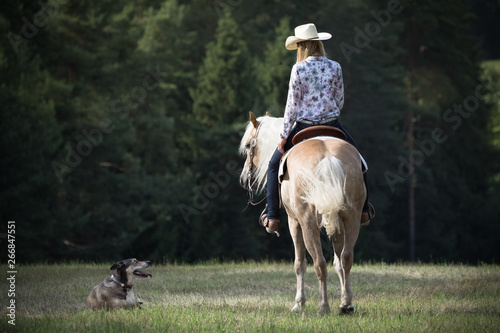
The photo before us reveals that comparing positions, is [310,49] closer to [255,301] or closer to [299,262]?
[299,262]

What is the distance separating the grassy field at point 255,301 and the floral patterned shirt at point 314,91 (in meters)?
2.01

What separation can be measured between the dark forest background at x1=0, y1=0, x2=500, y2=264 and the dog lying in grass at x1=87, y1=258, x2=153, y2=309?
59.9 ft

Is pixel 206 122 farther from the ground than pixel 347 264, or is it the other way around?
pixel 206 122

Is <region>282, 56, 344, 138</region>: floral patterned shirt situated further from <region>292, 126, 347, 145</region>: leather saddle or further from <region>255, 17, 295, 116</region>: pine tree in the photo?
<region>255, 17, 295, 116</region>: pine tree

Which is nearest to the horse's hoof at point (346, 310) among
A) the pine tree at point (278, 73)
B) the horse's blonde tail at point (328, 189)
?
the horse's blonde tail at point (328, 189)

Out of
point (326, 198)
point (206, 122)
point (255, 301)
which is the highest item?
point (206, 122)

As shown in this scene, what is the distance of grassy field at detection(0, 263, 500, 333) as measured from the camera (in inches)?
220

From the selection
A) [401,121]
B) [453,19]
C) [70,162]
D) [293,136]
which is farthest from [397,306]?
[453,19]

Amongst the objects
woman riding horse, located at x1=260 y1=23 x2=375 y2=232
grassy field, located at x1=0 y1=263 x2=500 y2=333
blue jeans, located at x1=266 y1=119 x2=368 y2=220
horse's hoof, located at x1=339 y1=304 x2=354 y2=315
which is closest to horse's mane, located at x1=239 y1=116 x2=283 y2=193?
blue jeans, located at x1=266 y1=119 x2=368 y2=220

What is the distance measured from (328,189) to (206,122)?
32.0 m

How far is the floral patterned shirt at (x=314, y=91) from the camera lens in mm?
6727

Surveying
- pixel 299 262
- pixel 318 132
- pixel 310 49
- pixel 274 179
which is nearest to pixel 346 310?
pixel 299 262

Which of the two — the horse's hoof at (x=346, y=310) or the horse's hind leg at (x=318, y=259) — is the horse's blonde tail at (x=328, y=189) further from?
the horse's hoof at (x=346, y=310)

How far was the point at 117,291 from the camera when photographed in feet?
22.9
